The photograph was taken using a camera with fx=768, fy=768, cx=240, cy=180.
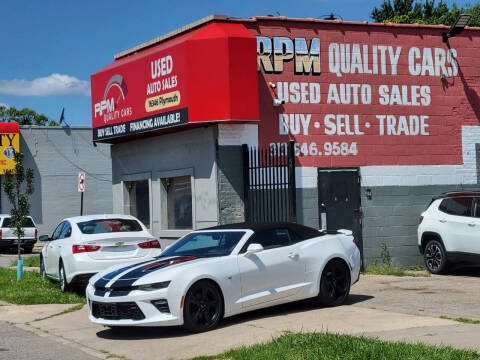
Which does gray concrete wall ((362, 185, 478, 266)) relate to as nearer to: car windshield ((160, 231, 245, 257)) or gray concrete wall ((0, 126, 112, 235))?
car windshield ((160, 231, 245, 257))

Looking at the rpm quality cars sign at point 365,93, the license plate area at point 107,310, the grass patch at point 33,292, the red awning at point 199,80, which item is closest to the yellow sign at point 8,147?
the red awning at point 199,80

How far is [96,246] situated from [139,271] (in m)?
4.12

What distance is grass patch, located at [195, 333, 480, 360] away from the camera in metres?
7.34

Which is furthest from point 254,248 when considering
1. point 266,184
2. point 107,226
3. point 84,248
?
point 266,184

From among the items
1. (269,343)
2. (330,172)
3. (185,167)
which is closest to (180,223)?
(185,167)

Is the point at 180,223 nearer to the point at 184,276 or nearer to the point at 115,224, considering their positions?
the point at 115,224

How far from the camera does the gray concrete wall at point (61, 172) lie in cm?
3650

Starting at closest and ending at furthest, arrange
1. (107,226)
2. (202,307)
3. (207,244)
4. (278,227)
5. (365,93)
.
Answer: (202,307) → (207,244) → (278,227) → (107,226) → (365,93)

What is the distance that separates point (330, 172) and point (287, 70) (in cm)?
250

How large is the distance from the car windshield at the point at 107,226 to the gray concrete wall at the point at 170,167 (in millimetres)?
2353

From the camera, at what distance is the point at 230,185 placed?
54.4ft

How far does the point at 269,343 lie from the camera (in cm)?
826

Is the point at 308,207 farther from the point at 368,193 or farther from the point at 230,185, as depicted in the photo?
the point at 230,185

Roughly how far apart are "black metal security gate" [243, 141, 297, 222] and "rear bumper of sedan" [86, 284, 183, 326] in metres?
6.69
